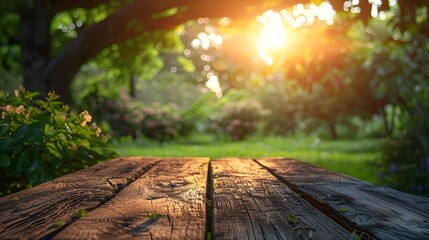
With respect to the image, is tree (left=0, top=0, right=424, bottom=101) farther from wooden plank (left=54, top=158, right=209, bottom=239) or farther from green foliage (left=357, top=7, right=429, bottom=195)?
wooden plank (left=54, top=158, right=209, bottom=239)

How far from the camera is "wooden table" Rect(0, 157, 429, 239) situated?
3.85 feet

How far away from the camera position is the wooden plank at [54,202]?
4.00 feet

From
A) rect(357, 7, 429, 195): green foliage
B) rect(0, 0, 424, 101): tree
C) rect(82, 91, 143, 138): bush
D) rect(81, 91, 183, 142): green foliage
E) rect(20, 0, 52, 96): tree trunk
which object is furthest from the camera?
rect(81, 91, 183, 142): green foliage

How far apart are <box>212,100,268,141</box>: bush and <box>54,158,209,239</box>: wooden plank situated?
1502 centimetres

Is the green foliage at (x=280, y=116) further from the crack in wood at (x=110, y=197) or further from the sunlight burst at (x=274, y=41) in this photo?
the crack in wood at (x=110, y=197)

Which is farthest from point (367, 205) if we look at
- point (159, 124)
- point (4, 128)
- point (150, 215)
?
point (159, 124)

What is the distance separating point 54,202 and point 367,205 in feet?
3.66

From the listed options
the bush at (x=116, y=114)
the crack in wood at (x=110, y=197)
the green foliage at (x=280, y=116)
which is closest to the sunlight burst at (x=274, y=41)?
the crack in wood at (x=110, y=197)

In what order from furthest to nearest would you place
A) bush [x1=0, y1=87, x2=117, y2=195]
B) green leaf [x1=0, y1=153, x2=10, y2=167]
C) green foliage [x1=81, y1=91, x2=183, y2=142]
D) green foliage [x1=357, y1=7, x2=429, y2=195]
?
green foliage [x1=81, y1=91, x2=183, y2=142] < green foliage [x1=357, y1=7, x2=429, y2=195] < bush [x1=0, y1=87, x2=117, y2=195] < green leaf [x1=0, y1=153, x2=10, y2=167]

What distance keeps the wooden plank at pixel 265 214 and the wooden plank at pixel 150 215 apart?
75mm

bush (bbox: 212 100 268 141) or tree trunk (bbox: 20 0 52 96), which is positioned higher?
tree trunk (bbox: 20 0 52 96)

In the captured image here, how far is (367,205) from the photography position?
1550mm

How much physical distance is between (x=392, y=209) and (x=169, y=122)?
1386cm

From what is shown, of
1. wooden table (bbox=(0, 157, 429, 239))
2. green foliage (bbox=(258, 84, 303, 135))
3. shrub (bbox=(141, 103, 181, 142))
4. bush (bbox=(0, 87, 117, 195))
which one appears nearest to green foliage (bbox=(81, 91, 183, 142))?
shrub (bbox=(141, 103, 181, 142))
